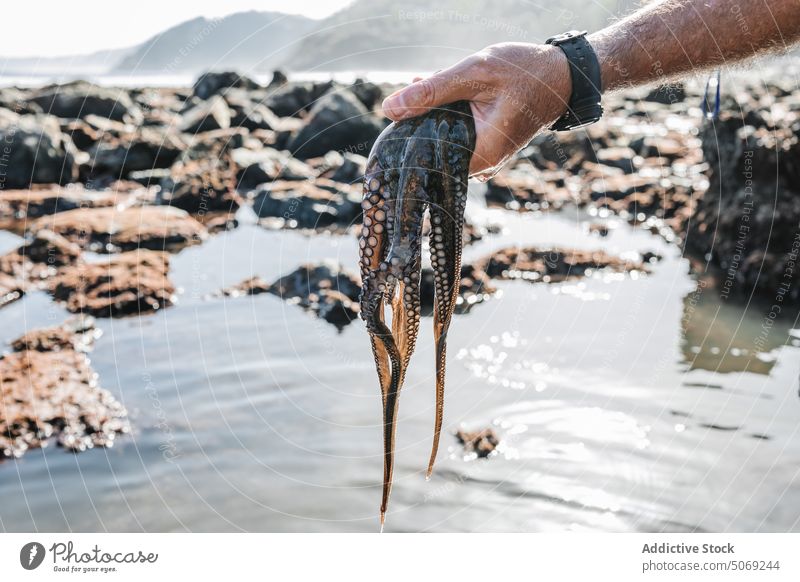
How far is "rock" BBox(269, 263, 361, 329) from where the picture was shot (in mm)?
9164

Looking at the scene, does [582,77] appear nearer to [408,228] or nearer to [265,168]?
[408,228]

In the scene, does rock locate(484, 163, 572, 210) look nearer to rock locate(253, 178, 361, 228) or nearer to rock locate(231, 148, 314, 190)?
rock locate(253, 178, 361, 228)

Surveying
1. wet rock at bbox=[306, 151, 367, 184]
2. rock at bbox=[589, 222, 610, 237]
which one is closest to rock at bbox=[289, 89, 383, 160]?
wet rock at bbox=[306, 151, 367, 184]

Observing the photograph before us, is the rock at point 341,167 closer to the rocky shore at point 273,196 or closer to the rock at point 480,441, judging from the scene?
the rocky shore at point 273,196

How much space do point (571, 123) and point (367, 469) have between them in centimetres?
410

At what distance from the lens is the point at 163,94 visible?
31.0 meters

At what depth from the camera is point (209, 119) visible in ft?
67.3

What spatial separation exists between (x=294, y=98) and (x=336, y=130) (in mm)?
6691

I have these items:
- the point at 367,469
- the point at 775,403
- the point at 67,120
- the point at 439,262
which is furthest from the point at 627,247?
the point at 67,120

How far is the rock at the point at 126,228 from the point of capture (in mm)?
12172

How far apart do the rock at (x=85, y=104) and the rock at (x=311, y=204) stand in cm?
1121

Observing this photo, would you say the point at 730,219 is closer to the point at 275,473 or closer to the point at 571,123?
the point at 275,473
